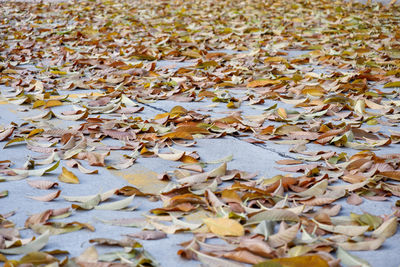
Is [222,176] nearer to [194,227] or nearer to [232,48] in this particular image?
Answer: [194,227]

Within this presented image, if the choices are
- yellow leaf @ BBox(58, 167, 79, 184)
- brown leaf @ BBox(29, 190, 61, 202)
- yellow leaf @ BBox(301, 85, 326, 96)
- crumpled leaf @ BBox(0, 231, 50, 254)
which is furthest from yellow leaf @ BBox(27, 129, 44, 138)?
yellow leaf @ BBox(301, 85, 326, 96)

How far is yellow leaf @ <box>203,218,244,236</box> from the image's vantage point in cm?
158

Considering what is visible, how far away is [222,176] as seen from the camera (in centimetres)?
207

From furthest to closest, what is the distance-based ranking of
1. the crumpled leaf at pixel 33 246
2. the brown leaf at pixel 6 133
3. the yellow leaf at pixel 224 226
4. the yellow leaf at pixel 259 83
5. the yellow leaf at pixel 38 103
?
the yellow leaf at pixel 259 83, the yellow leaf at pixel 38 103, the brown leaf at pixel 6 133, the yellow leaf at pixel 224 226, the crumpled leaf at pixel 33 246

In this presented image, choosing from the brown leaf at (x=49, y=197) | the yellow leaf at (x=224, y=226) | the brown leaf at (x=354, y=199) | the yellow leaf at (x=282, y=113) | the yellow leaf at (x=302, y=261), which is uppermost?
the yellow leaf at (x=302, y=261)

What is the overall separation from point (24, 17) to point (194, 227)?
7.28 m

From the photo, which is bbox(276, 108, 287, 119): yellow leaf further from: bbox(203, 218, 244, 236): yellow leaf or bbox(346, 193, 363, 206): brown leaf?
bbox(203, 218, 244, 236): yellow leaf

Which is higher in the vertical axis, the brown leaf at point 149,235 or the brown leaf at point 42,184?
the brown leaf at point 149,235

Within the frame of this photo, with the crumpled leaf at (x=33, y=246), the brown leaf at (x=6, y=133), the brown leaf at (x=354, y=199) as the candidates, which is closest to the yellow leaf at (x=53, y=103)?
the brown leaf at (x=6, y=133)

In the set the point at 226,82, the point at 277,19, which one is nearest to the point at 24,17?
the point at 277,19

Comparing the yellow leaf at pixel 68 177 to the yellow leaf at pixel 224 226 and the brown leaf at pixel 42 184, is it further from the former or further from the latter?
the yellow leaf at pixel 224 226

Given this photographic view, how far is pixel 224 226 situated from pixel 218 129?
1.16 m

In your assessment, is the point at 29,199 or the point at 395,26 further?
the point at 395,26

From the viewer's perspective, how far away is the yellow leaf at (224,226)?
1.58 metres
